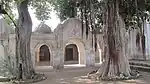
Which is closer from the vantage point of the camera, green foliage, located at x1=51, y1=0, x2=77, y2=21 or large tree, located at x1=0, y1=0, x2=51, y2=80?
large tree, located at x1=0, y1=0, x2=51, y2=80

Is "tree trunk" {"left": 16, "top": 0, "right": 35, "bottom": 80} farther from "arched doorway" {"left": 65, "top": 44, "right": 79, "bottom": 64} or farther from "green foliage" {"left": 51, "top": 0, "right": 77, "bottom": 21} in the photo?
"arched doorway" {"left": 65, "top": 44, "right": 79, "bottom": 64}

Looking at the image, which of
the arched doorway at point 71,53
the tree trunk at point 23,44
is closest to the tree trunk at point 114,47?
the tree trunk at point 23,44

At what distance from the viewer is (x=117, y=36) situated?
13500 millimetres

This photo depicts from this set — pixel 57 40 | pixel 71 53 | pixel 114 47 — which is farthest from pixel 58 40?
pixel 71 53

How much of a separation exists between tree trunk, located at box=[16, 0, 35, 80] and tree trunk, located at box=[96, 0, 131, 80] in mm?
4370

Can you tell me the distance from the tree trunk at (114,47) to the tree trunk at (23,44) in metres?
4.37

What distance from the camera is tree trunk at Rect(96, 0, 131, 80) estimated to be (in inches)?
524

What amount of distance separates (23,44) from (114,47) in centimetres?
542

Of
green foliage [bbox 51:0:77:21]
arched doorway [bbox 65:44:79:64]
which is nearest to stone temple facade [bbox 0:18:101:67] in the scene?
green foliage [bbox 51:0:77:21]

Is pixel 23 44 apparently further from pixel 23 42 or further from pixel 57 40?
pixel 57 40

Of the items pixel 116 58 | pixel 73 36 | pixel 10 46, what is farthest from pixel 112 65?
pixel 10 46

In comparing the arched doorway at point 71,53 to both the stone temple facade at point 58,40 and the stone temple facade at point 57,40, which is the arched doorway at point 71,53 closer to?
the stone temple facade at point 57,40

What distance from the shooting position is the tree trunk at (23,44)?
45.6 feet

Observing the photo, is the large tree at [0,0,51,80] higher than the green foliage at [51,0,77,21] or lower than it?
lower
